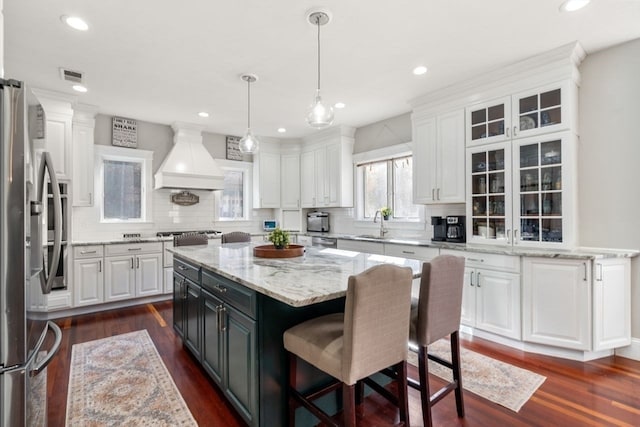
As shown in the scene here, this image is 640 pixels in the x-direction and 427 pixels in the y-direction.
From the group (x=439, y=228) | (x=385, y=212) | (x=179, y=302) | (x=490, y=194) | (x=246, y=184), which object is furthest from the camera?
(x=246, y=184)

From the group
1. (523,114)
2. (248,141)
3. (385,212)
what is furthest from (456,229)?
(248,141)

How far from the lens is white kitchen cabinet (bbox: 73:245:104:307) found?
3.95 m

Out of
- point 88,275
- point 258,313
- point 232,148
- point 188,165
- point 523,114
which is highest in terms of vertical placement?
point 232,148

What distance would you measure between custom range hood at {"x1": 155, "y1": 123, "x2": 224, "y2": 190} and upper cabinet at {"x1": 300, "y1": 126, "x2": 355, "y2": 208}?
5.12 feet

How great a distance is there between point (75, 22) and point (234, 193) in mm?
3798

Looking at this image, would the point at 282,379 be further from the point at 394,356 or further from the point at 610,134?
the point at 610,134

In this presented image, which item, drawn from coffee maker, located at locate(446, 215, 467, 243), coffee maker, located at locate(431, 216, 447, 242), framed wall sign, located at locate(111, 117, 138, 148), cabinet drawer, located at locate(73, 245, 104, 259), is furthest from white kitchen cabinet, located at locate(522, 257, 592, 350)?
framed wall sign, located at locate(111, 117, 138, 148)

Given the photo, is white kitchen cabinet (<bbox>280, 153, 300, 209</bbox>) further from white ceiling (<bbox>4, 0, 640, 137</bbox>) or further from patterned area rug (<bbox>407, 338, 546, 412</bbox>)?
patterned area rug (<bbox>407, 338, 546, 412</bbox>)

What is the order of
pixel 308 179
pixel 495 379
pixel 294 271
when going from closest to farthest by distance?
pixel 294 271 → pixel 495 379 → pixel 308 179

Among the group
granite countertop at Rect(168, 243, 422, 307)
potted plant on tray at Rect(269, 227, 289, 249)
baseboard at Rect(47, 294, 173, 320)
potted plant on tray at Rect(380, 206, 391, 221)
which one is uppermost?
potted plant on tray at Rect(380, 206, 391, 221)

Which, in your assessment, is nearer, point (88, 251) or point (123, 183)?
point (88, 251)

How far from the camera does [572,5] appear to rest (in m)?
2.23

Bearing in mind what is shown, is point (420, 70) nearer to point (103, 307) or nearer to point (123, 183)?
point (123, 183)

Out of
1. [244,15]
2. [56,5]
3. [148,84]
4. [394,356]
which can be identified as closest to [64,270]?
[148,84]
